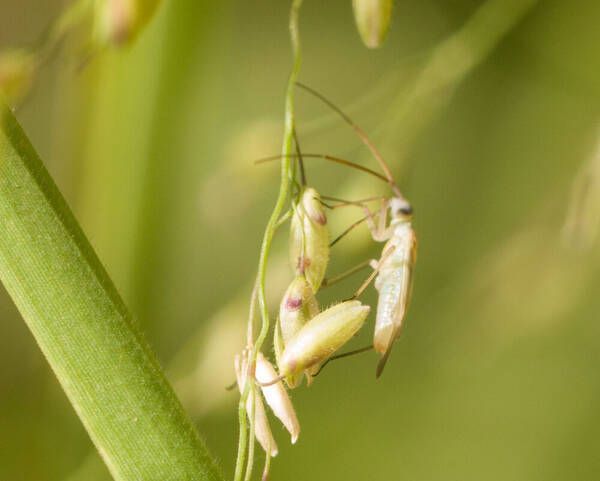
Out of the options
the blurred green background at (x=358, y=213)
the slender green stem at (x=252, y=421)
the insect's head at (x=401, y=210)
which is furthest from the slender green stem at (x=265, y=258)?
the blurred green background at (x=358, y=213)

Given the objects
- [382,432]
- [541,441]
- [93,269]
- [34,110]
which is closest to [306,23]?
[34,110]

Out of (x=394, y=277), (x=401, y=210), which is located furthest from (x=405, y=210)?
(x=394, y=277)

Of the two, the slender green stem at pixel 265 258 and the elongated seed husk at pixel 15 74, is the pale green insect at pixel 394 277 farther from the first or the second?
the elongated seed husk at pixel 15 74

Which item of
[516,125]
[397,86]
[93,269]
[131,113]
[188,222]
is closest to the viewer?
[93,269]

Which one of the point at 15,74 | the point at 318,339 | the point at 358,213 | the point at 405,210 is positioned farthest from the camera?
the point at 358,213

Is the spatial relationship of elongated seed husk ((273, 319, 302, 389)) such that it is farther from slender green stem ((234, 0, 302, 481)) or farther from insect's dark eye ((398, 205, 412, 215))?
insect's dark eye ((398, 205, 412, 215))

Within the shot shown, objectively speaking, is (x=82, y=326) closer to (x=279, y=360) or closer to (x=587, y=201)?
(x=279, y=360)

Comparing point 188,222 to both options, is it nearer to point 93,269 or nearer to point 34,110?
point 34,110
